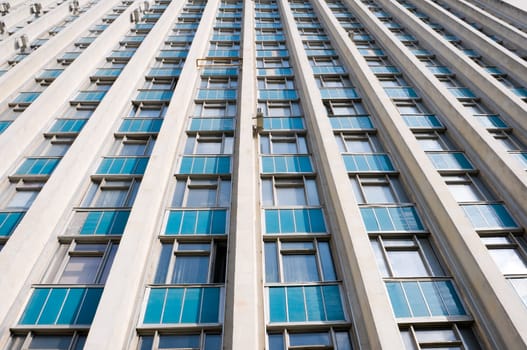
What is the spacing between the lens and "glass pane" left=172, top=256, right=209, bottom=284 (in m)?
11.8

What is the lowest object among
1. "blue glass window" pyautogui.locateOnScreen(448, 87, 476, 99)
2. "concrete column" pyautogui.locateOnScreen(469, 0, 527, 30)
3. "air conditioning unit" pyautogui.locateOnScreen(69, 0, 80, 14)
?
"blue glass window" pyautogui.locateOnScreen(448, 87, 476, 99)

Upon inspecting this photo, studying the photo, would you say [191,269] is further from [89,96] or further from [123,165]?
[89,96]

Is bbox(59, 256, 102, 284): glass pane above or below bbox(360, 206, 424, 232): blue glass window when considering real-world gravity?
below

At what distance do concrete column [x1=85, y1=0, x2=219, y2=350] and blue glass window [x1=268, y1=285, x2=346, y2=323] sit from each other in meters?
4.32

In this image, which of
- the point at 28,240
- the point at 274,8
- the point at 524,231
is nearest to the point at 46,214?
the point at 28,240

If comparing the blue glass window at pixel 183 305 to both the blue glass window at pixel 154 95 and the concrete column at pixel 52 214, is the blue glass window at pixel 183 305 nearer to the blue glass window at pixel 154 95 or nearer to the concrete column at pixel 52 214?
the concrete column at pixel 52 214

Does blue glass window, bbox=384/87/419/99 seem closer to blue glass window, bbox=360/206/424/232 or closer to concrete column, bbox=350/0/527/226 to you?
concrete column, bbox=350/0/527/226

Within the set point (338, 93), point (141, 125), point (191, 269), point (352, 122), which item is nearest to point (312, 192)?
point (352, 122)

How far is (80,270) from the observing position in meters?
12.2

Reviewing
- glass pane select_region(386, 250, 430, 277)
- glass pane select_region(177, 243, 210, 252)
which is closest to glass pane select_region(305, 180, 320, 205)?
glass pane select_region(386, 250, 430, 277)

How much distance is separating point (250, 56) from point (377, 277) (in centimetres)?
1837

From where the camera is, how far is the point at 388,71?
23578 millimetres

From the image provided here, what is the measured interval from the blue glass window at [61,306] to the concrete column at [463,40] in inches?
864

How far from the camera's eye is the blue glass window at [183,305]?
34.3ft
